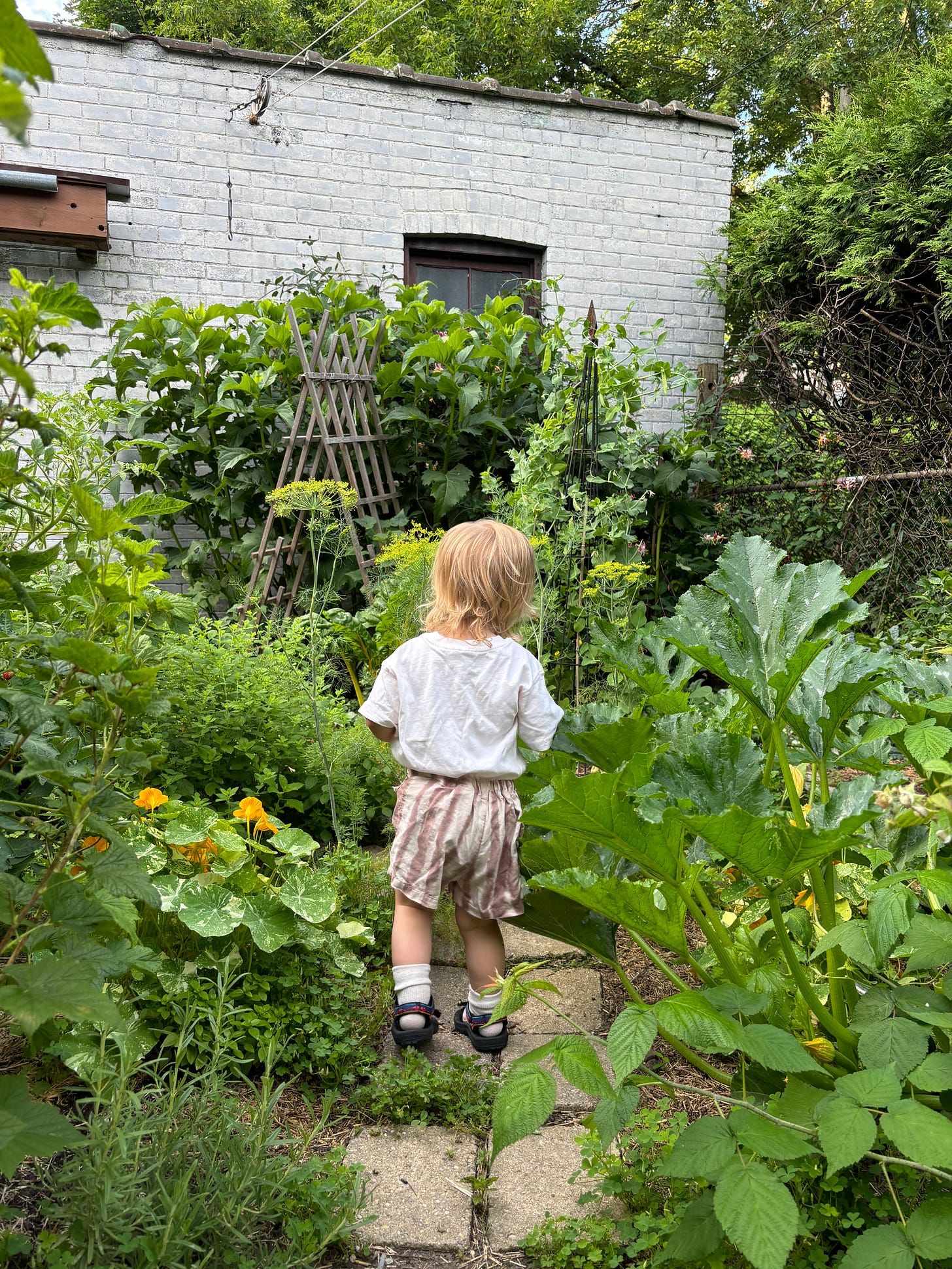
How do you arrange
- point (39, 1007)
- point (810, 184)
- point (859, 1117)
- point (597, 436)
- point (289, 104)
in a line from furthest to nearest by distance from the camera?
point (289, 104) < point (810, 184) < point (597, 436) < point (859, 1117) < point (39, 1007)

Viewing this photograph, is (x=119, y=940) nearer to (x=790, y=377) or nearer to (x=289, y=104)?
(x=790, y=377)

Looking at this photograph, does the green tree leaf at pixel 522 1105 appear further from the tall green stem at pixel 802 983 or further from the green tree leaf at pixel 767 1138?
the tall green stem at pixel 802 983

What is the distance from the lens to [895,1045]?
1.34 meters

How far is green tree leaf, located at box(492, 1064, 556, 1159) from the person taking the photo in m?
1.24

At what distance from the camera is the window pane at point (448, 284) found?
671 cm

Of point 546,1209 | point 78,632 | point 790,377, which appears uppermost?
point 790,377

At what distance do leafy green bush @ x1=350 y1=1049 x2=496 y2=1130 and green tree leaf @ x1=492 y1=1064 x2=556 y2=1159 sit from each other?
2.10 ft

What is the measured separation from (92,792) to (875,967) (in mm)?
1113

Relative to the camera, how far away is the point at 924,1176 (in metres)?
1.56

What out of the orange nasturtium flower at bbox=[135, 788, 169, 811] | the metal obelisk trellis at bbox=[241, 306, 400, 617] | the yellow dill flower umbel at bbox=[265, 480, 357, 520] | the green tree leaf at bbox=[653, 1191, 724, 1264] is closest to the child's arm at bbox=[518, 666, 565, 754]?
the orange nasturtium flower at bbox=[135, 788, 169, 811]

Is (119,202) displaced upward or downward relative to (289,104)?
downward

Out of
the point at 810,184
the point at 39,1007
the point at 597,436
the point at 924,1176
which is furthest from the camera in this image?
the point at 810,184

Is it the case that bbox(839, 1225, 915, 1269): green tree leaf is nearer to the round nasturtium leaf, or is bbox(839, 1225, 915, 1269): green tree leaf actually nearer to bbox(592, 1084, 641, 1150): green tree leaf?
bbox(592, 1084, 641, 1150): green tree leaf

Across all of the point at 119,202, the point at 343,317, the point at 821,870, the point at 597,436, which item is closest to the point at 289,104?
the point at 119,202
